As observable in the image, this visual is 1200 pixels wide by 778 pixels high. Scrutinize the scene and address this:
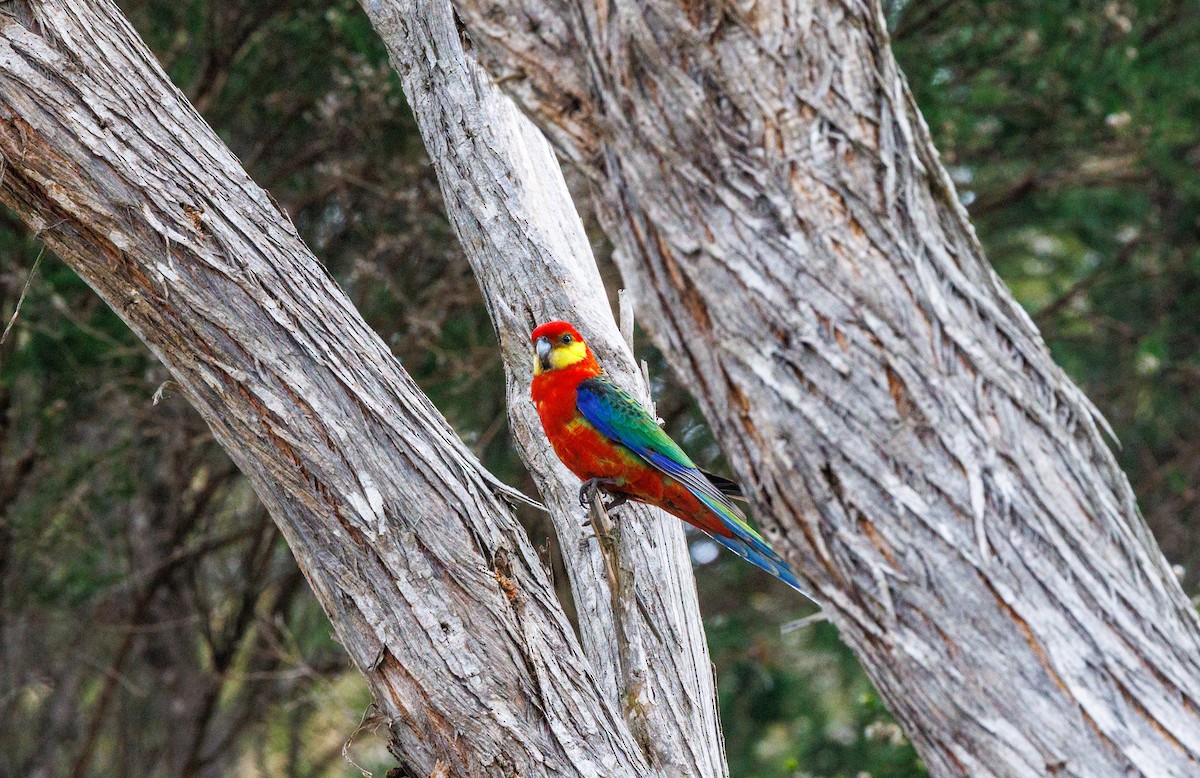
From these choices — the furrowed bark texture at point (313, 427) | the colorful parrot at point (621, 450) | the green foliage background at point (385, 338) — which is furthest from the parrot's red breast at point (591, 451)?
the green foliage background at point (385, 338)

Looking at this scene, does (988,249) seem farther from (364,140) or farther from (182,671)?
(182,671)

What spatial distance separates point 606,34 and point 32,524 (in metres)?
6.21

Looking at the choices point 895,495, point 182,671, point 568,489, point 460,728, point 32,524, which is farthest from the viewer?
point 182,671

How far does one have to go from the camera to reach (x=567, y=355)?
388 cm

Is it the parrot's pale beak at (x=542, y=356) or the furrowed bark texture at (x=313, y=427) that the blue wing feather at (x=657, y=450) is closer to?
the parrot's pale beak at (x=542, y=356)

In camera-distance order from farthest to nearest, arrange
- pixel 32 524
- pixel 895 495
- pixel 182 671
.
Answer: pixel 182 671, pixel 32 524, pixel 895 495

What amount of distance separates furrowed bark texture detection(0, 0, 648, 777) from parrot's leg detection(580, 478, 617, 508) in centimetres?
86

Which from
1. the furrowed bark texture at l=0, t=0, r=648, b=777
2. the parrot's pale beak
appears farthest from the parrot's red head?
the furrowed bark texture at l=0, t=0, r=648, b=777

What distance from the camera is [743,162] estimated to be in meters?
1.69

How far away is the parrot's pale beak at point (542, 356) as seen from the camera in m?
3.72

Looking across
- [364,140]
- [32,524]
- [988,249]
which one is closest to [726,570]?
[988,249]

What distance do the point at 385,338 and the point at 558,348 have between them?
135 inches

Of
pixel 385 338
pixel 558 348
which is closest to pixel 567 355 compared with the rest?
pixel 558 348

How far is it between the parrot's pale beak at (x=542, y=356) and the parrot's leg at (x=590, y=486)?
396mm
